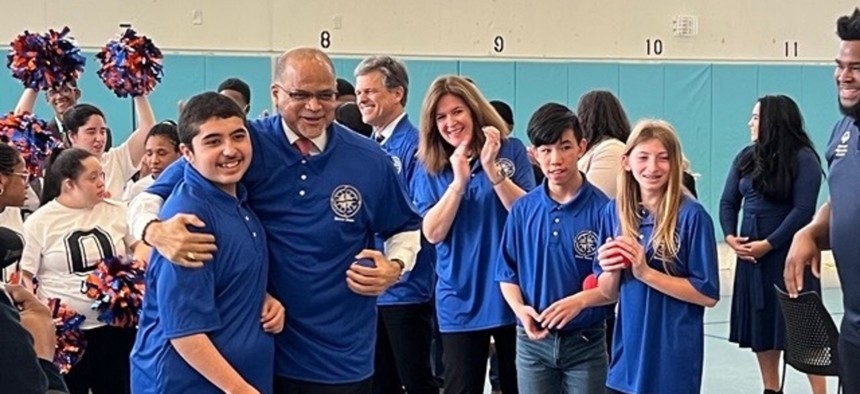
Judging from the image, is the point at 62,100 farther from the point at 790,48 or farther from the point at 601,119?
the point at 790,48

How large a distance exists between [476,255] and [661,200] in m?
0.90

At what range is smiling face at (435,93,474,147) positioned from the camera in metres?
4.27

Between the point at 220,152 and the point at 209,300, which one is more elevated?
the point at 220,152

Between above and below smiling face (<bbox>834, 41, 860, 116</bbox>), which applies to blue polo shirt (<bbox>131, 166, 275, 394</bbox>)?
below

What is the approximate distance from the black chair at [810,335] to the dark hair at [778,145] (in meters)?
1.12

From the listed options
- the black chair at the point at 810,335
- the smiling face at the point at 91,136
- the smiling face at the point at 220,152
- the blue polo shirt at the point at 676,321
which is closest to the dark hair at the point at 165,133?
the smiling face at the point at 91,136

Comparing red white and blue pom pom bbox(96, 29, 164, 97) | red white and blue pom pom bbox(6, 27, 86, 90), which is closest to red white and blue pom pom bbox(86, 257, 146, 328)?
red white and blue pom pom bbox(96, 29, 164, 97)

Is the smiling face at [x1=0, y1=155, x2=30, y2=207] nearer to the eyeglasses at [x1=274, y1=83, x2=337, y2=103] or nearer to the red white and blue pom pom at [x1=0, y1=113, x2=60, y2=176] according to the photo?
the eyeglasses at [x1=274, y1=83, x2=337, y2=103]

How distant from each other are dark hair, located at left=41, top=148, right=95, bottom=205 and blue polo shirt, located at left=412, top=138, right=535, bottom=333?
1408 millimetres

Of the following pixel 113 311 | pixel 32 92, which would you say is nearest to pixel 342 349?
pixel 113 311

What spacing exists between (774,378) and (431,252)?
224 cm

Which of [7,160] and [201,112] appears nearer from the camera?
[201,112]

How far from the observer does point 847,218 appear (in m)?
3.22

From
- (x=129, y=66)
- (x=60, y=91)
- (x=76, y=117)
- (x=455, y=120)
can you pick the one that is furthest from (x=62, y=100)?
(x=455, y=120)
